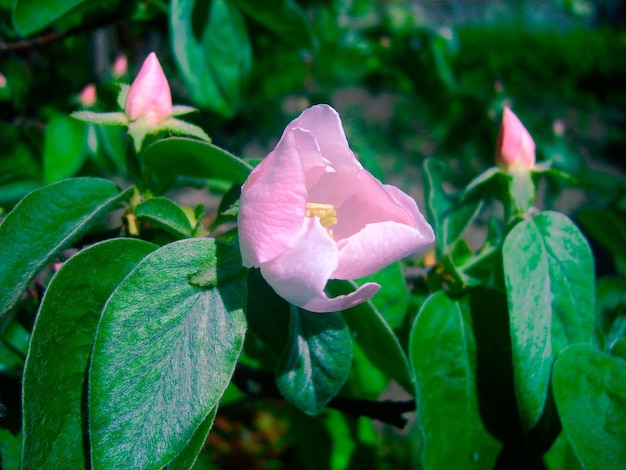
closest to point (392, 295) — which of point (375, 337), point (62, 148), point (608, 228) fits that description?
point (375, 337)

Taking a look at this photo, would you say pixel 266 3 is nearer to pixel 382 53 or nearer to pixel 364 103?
pixel 382 53

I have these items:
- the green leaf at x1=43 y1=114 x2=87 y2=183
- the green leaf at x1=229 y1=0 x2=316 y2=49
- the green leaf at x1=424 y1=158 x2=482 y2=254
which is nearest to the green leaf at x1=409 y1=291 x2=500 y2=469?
the green leaf at x1=424 y1=158 x2=482 y2=254

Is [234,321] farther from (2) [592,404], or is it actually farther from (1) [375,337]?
(2) [592,404]

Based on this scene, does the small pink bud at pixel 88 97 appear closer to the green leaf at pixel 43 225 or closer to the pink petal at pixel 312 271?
the green leaf at pixel 43 225

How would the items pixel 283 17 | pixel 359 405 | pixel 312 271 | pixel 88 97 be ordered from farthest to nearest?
pixel 88 97
pixel 283 17
pixel 359 405
pixel 312 271

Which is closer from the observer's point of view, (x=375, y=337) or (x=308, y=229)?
(x=308, y=229)

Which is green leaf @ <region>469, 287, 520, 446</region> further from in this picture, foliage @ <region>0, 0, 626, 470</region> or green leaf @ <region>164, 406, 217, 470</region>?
green leaf @ <region>164, 406, 217, 470</region>
